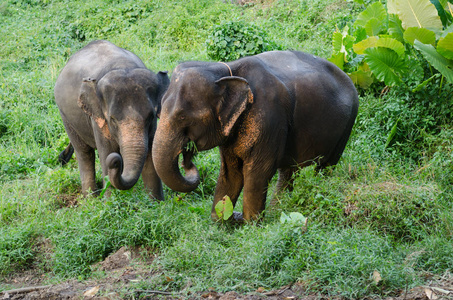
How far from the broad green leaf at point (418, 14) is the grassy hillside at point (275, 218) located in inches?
32.5

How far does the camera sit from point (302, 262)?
13.6ft

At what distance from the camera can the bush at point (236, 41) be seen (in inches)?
362

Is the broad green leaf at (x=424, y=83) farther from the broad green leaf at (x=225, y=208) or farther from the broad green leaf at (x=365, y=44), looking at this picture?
the broad green leaf at (x=225, y=208)

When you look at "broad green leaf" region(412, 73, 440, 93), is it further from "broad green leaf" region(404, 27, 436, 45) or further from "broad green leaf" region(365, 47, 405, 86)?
"broad green leaf" region(404, 27, 436, 45)

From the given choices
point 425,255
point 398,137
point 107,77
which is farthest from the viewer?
point 398,137

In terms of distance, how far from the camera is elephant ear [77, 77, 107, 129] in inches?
242

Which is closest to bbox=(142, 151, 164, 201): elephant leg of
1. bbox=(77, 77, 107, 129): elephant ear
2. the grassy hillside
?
the grassy hillside

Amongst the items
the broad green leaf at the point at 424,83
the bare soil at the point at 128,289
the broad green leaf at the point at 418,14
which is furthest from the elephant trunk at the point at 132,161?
the broad green leaf at the point at 418,14

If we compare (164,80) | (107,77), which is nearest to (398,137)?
(164,80)

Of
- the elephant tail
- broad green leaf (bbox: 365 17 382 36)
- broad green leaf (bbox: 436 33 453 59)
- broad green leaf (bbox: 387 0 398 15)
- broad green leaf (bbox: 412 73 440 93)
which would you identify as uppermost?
broad green leaf (bbox: 387 0 398 15)

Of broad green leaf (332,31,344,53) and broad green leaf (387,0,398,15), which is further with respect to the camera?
broad green leaf (332,31,344,53)

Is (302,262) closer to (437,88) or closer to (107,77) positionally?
(107,77)

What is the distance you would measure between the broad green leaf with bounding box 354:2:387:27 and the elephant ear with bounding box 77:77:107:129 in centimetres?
431

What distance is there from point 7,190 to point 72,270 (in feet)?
8.49
